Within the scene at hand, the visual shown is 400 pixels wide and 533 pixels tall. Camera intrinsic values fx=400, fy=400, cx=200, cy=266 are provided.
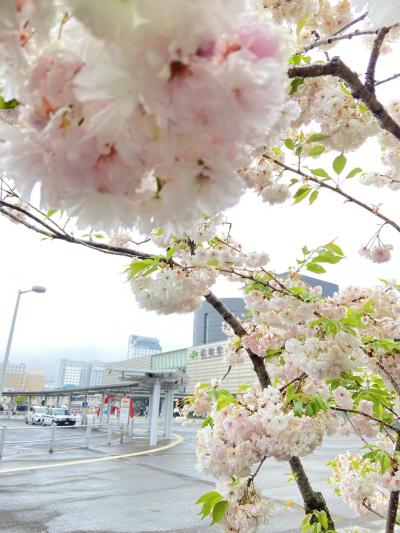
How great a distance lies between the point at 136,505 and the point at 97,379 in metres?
169

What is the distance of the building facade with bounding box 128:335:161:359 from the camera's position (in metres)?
163

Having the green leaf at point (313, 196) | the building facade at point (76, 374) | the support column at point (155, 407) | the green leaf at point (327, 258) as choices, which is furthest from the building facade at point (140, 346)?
the green leaf at point (313, 196)

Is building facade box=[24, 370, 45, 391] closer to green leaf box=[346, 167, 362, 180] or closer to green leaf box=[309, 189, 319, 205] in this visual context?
green leaf box=[309, 189, 319, 205]

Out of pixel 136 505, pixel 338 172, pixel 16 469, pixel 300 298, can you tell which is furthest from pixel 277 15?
pixel 16 469

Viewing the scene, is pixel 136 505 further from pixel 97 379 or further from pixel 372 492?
pixel 97 379

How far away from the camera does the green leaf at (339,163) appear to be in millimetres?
1986

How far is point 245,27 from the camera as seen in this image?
1.60 ft

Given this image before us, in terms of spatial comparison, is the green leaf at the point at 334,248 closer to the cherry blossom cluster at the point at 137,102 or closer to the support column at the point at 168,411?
the cherry blossom cluster at the point at 137,102

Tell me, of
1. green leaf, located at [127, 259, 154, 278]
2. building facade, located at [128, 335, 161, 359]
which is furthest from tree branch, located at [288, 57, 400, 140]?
building facade, located at [128, 335, 161, 359]

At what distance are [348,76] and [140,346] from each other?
167298 millimetres

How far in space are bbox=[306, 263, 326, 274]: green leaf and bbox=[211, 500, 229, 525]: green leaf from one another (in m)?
1.40

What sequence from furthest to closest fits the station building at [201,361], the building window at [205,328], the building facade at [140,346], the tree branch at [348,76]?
the building facade at [140,346], the building window at [205,328], the station building at [201,361], the tree branch at [348,76]

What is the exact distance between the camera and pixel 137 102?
47cm

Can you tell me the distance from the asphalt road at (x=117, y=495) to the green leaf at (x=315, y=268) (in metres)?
2.50
